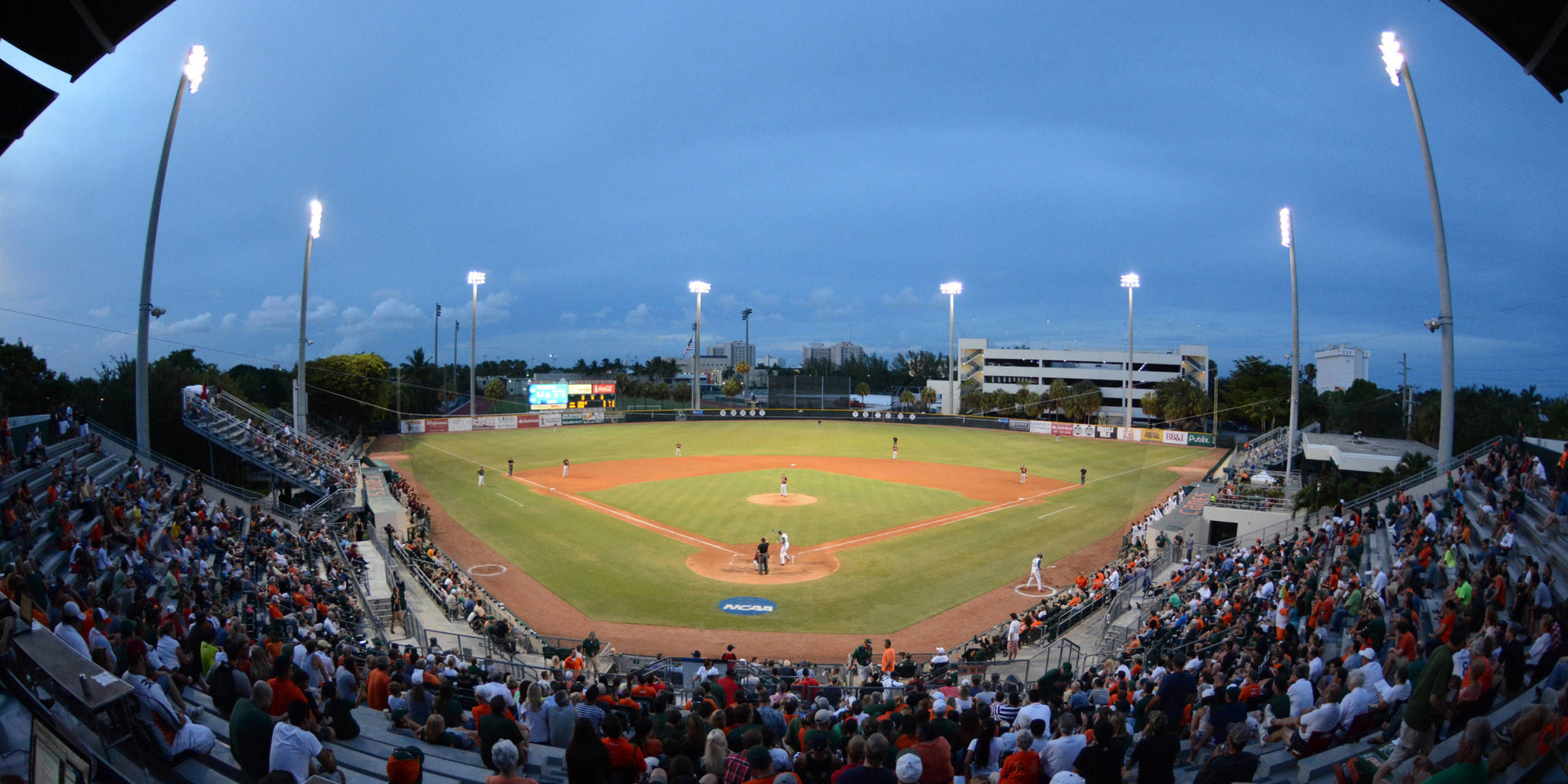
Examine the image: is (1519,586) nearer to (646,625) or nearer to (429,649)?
(429,649)

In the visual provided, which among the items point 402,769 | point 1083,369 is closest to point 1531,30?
point 402,769

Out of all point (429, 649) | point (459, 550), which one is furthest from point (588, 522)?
point (429, 649)

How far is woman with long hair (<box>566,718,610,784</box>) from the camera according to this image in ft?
19.8

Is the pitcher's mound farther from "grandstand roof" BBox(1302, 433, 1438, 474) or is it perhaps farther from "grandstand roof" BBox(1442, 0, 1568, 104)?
"grandstand roof" BBox(1442, 0, 1568, 104)

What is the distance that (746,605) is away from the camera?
77.8 feet

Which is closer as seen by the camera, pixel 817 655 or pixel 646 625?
pixel 817 655

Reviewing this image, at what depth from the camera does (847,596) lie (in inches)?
967

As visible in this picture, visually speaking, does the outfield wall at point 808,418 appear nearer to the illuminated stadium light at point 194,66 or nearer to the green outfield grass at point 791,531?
the green outfield grass at point 791,531

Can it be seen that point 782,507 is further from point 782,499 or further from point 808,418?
point 808,418

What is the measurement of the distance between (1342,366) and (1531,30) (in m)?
116

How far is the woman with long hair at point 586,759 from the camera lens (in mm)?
6039

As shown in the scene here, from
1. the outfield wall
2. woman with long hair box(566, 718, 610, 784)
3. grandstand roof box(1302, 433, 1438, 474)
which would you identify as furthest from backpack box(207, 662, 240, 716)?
the outfield wall

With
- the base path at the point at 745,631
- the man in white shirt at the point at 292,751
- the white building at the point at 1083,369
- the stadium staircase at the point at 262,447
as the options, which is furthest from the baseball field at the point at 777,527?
the white building at the point at 1083,369

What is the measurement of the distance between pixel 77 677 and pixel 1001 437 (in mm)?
69775
